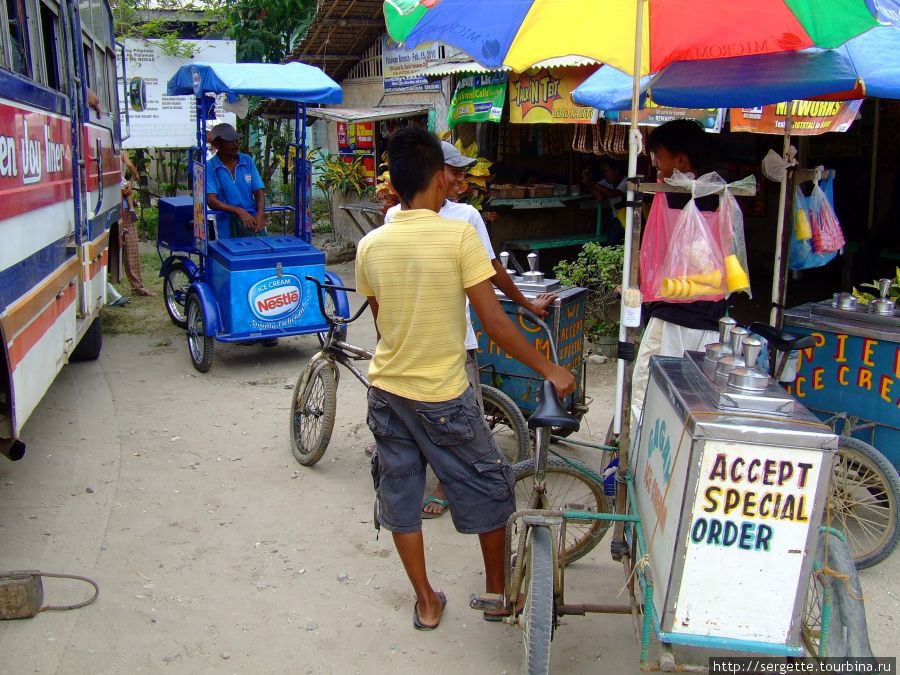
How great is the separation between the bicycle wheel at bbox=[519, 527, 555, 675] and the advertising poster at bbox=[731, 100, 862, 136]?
4.51m

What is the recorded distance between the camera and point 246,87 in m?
6.25

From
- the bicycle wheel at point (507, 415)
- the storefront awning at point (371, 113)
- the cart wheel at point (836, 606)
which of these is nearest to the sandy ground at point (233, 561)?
the bicycle wheel at point (507, 415)

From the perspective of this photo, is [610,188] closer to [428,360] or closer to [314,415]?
[314,415]

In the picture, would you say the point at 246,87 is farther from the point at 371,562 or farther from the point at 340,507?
the point at 371,562

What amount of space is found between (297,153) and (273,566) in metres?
4.44

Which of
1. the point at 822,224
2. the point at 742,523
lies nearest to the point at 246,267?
the point at 822,224

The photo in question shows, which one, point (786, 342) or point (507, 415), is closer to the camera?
point (786, 342)

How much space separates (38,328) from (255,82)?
304 centimetres

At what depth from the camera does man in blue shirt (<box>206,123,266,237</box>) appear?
22.5ft

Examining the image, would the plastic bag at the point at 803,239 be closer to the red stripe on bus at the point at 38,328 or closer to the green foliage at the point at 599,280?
the green foliage at the point at 599,280

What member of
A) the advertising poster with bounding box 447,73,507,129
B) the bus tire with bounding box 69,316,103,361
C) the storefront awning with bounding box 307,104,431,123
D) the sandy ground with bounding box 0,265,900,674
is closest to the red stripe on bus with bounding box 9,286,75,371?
the sandy ground with bounding box 0,265,900,674

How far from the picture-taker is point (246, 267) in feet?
20.7

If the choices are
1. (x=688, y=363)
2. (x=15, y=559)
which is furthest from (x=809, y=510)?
(x=15, y=559)

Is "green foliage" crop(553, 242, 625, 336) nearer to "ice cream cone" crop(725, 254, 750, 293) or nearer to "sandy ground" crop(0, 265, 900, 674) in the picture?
"sandy ground" crop(0, 265, 900, 674)
